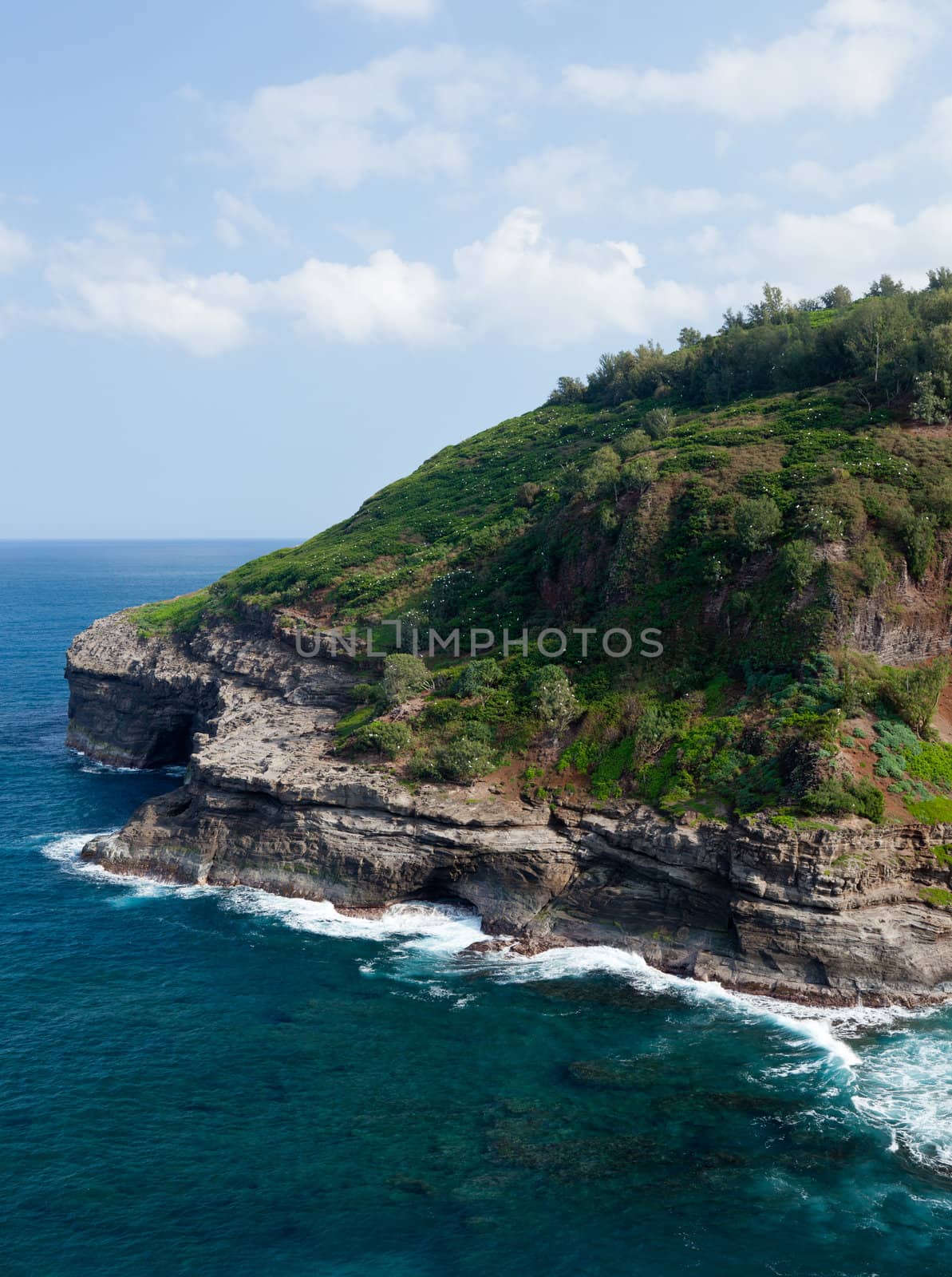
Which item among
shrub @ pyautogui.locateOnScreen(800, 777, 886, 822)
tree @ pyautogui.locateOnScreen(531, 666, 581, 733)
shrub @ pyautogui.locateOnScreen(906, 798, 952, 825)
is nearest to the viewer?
shrub @ pyautogui.locateOnScreen(800, 777, 886, 822)

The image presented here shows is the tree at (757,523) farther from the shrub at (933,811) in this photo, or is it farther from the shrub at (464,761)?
the shrub at (464,761)

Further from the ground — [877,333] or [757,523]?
[877,333]

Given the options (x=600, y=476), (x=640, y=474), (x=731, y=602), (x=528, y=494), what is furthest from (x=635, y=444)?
(x=731, y=602)

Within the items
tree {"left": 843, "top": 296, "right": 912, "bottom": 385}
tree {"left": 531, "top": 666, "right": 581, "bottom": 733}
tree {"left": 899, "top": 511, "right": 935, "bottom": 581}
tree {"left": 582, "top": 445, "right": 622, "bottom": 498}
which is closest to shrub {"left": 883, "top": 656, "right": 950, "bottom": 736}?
tree {"left": 899, "top": 511, "right": 935, "bottom": 581}

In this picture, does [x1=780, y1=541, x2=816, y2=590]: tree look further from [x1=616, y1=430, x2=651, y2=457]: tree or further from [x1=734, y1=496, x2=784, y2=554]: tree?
[x1=616, y1=430, x2=651, y2=457]: tree

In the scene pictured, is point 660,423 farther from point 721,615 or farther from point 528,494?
point 721,615

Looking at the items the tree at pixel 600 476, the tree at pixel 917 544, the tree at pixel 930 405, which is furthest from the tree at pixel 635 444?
the tree at pixel 917 544
